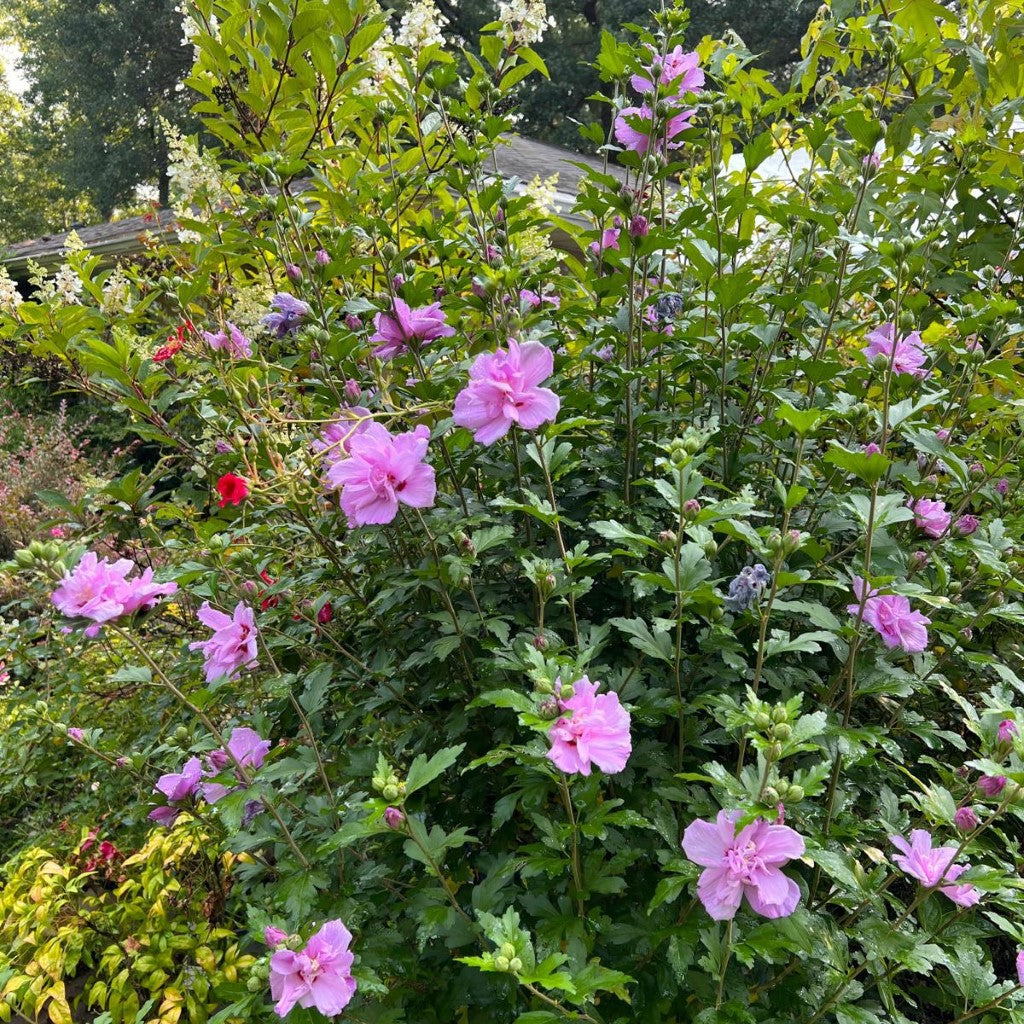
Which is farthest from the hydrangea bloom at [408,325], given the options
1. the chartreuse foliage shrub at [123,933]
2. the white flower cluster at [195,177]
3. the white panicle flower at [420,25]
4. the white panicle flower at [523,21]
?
the chartreuse foliage shrub at [123,933]

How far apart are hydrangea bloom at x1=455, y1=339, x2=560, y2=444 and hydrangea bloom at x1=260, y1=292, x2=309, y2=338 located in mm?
649

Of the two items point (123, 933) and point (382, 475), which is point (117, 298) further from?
point (123, 933)

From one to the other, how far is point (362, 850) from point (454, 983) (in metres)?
0.31

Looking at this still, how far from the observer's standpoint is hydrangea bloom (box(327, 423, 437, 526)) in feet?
4.07

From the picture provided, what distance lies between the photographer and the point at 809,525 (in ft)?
5.40

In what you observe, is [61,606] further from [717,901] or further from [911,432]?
[911,432]

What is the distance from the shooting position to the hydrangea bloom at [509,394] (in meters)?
1.21

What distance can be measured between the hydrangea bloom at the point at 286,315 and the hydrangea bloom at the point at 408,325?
22 cm

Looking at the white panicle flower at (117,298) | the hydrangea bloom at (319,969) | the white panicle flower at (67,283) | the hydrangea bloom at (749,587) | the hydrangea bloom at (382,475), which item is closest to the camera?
the hydrangea bloom at (319,969)

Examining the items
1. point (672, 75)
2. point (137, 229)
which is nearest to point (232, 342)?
point (672, 75)

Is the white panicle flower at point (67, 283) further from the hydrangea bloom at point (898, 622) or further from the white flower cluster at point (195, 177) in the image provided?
the hydrangea bloom at point (898, 622)

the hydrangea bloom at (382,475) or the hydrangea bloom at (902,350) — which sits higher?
the hydrangea bloom at (902,350)

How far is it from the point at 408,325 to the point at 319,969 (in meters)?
1.17

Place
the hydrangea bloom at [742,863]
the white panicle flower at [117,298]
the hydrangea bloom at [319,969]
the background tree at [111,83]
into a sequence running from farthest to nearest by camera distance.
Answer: the background tree at [111,83], the white panicle flower at [117,298], the hydrangea bloom at [319,969], the hydrangea bloom at [742,863]
